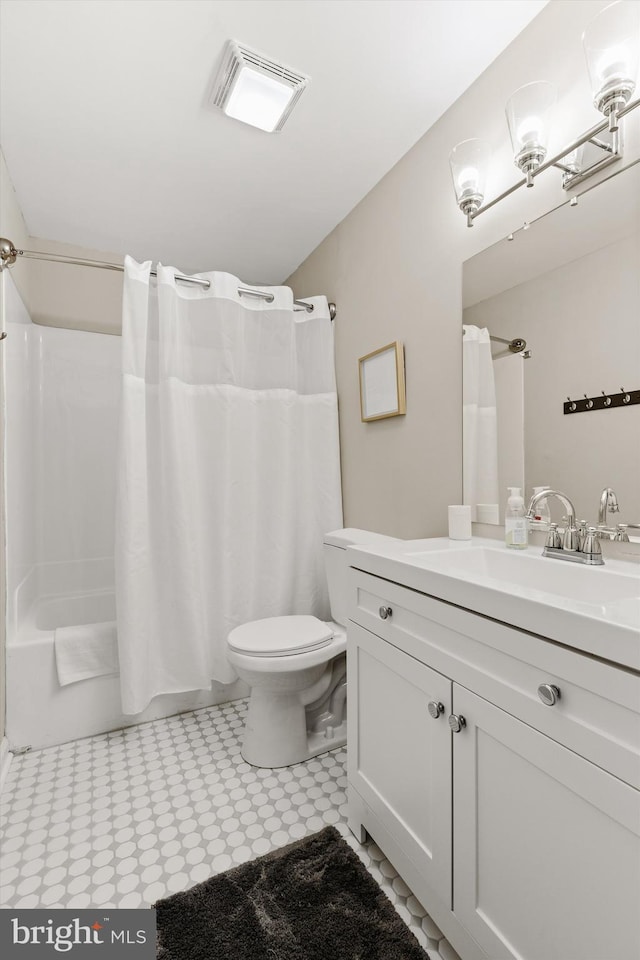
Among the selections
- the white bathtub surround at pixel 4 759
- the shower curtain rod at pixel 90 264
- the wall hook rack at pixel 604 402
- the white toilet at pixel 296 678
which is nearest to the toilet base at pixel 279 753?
the white toilet at pixel 296 678

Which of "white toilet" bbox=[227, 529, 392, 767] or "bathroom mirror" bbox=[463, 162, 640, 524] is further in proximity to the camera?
"white toilet" bbox=[227, 529, 392, 767]

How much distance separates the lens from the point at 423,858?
107 centimetres

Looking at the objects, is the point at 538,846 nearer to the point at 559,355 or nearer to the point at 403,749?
the point at 403,749

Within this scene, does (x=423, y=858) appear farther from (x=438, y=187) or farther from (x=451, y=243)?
(x=438, y=187)

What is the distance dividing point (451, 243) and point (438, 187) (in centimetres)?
23

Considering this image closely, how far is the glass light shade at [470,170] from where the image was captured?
4.64ft

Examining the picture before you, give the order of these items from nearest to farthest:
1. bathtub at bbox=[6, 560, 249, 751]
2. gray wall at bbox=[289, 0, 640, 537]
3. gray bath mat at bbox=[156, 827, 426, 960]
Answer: gray bath mat at bbox=[156, 827, 426, 960] → gray wall at bbox=[289, 0, 640, 537] → bathtub at bbox=[6, 560, 249, 751]

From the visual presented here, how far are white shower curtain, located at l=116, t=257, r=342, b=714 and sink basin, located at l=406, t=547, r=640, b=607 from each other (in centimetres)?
104

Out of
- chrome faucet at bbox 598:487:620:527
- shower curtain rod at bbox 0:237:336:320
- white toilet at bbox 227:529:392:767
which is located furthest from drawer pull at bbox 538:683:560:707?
shower curtain rod at bbox 0:237:336:320

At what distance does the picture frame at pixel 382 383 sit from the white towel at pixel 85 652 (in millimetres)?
1461

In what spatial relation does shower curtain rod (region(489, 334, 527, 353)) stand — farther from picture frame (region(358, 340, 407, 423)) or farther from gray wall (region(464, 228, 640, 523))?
picture frame (region(358, 340, 407, 423))

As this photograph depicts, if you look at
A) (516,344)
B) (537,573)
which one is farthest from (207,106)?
(537,573)

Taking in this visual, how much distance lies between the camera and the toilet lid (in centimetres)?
169

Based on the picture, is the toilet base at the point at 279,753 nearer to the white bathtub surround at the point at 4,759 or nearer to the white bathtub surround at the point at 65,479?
the white bathtub surround at the point at 65,479
